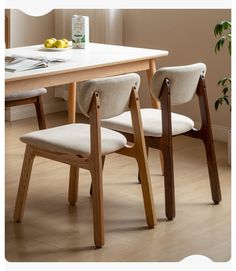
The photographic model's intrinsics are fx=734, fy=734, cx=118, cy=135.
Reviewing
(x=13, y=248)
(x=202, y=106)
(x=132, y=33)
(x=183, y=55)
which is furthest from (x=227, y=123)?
(x=13, y=248)

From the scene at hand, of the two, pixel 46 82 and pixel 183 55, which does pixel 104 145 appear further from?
pixel 183 55

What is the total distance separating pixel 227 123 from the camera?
15.8ft

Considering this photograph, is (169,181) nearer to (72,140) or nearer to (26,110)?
(72,140)

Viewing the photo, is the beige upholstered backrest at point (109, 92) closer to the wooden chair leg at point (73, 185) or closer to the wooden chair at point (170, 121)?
the wooden chair at point (170, 121)

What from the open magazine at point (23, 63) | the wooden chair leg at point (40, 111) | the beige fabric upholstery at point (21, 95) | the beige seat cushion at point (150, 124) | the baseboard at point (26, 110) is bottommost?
the baseboard at point (26, 110)

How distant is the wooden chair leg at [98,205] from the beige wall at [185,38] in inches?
77.4

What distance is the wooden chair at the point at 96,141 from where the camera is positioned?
2979 millimetres

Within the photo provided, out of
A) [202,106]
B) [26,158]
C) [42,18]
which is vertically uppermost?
[42,18]

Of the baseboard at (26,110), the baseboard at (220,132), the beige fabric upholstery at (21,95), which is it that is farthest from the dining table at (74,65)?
the baseboard at (26,110)

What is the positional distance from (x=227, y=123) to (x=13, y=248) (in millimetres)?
2155

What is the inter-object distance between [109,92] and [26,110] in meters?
2.52

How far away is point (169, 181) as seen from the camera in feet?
11.0

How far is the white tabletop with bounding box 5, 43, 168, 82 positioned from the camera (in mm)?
3283

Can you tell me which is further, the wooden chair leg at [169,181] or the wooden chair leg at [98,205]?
the wooden chair leg at [169,181]
